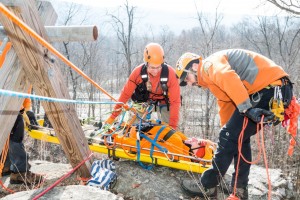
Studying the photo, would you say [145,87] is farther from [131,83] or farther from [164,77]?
[164,77]

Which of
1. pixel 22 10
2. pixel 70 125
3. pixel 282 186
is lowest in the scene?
pixel 282 186

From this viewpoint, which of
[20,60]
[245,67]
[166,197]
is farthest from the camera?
[166,197]

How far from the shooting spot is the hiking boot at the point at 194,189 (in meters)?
3.44

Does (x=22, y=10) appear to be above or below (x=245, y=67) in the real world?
above

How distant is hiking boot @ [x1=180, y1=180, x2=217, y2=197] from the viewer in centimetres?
344

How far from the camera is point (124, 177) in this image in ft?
12.5

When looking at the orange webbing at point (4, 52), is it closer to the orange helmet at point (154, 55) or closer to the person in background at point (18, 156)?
the person in background at point (18, 156)

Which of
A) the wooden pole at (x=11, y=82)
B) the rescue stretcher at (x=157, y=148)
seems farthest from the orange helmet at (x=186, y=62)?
the wooden pole at (x=11, y=82)

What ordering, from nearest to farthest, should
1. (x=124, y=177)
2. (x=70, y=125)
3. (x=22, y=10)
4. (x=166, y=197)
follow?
1. (x=22, y=10)
2. (x=70, y=125)
3. (x=166, y=197)
4. (x=124, y=177)

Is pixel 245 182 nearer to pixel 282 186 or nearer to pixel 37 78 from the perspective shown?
pixel 282 186

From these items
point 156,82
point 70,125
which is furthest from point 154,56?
point 70,125

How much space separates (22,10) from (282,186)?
13.0ft

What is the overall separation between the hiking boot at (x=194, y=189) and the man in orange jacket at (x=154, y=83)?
4.60 feet

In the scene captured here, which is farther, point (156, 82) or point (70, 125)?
point (156, 82)
